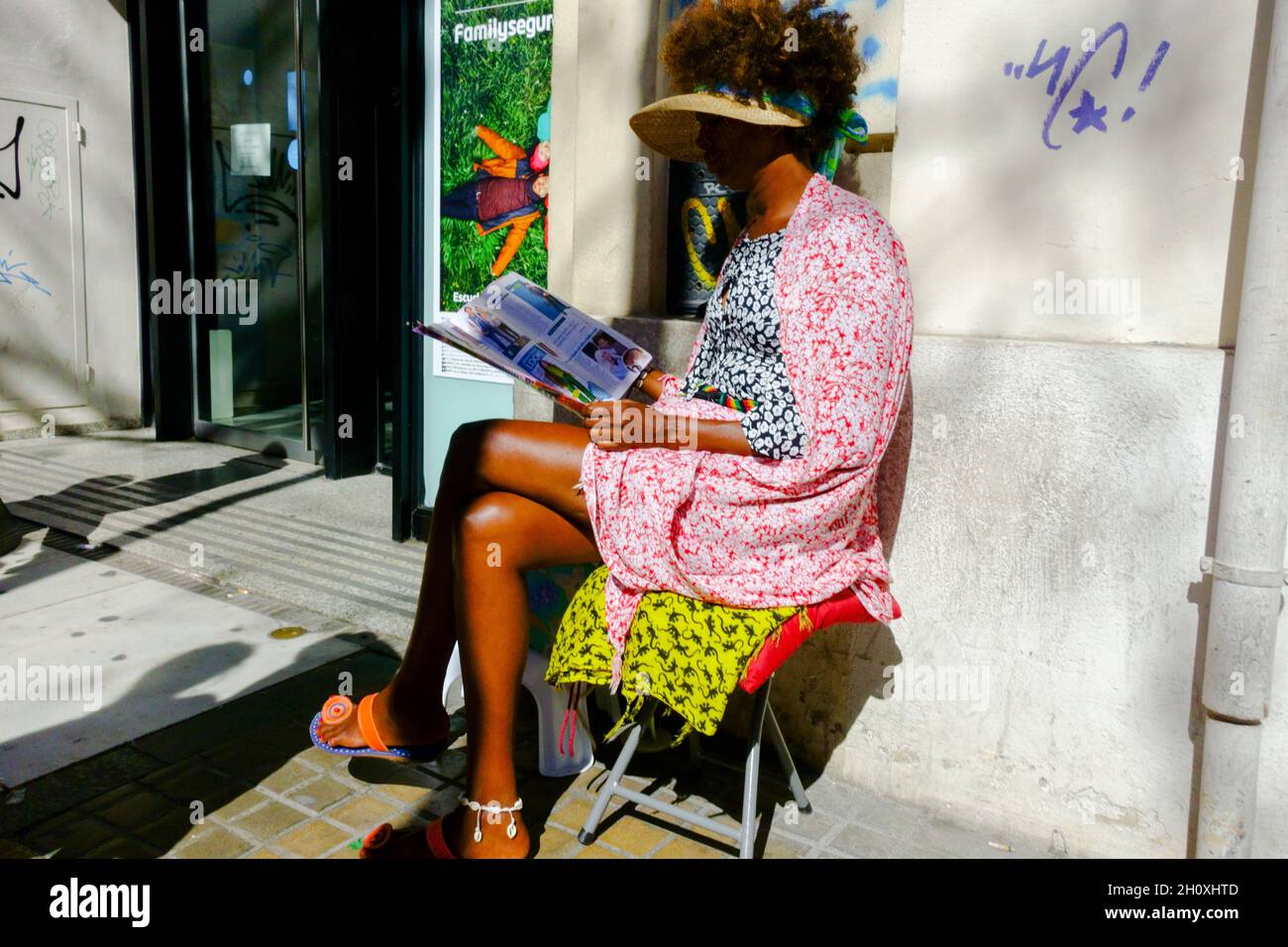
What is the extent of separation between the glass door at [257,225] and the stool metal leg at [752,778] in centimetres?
542

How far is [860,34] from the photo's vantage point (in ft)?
9.52

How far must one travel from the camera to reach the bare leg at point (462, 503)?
2.45 meters

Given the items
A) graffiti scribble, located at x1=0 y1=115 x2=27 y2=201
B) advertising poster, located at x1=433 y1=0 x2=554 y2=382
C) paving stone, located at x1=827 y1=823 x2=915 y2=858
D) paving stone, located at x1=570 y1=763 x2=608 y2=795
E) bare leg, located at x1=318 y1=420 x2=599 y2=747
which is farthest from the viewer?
graffiti scribble, located at x1=0 y1=115 x2=27 y2=201

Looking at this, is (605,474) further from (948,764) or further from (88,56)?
(88,56)

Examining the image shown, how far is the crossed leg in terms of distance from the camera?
2410 mm

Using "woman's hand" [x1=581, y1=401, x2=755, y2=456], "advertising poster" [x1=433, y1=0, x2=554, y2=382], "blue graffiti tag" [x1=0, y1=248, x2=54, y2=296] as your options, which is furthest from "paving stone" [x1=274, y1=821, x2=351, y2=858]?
"blue graffiti tag" [x1=0, y1=248, x2=54, y2=296]

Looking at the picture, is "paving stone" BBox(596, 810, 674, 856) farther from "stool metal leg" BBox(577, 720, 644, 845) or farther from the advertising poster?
the advertising poster

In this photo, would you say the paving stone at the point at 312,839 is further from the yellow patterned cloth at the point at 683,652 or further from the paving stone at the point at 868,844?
the paving stone at the point at 868,844

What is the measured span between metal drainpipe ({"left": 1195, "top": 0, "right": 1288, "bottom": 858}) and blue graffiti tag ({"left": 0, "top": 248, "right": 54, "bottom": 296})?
26.3 feet

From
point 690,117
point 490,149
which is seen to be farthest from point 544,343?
point 490,149

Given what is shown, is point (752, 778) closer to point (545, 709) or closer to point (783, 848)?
point (783, 848)

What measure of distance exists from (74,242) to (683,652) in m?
7.42

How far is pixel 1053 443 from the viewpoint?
8.43 ft

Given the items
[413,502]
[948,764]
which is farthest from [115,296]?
[948,764]
